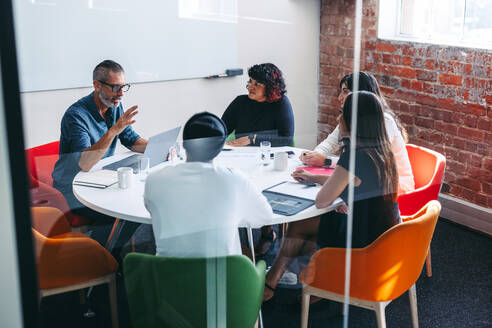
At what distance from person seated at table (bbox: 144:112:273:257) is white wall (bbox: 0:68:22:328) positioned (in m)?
0.48

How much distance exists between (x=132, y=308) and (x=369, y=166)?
110cm

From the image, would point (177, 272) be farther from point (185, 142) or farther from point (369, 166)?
point (369, 166)

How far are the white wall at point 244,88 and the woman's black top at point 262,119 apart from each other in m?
0.03

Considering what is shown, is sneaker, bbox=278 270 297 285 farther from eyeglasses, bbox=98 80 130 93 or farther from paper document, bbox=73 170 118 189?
eyeglasses, bbox=98 80 130 93

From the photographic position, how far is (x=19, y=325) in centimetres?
157

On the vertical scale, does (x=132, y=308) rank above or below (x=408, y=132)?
below

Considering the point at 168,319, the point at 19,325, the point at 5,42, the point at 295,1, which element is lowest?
the point at 168,319

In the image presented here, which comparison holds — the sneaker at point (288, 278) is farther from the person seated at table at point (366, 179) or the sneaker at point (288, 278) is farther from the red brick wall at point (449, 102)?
the red brick wall at point (449, 102)

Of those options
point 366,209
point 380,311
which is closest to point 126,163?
point 366,209

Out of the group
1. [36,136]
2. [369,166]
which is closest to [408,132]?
[369,166]

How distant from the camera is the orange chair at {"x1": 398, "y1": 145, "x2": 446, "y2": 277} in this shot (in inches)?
105

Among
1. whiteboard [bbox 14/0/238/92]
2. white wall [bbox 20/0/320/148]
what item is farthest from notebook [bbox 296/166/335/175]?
whiteboard [bbox 14/0/238/92]

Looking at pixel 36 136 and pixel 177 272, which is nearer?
pixel 36 136

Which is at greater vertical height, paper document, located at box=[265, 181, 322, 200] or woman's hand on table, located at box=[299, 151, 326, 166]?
woman's hand on table, located at box=[299, 151, 326, 166]
